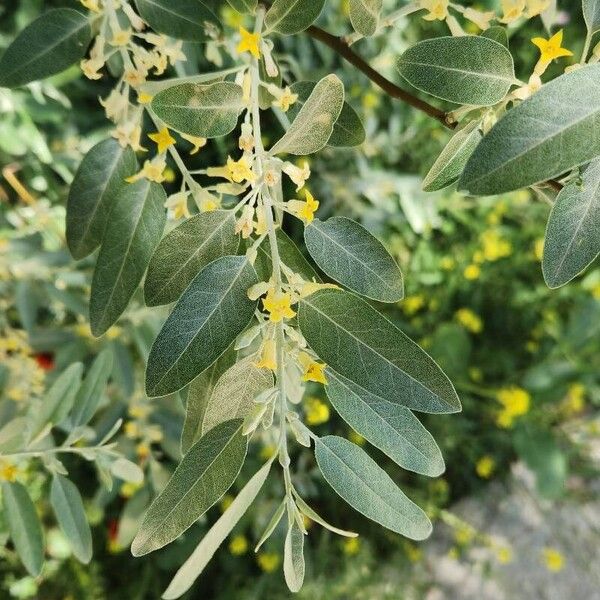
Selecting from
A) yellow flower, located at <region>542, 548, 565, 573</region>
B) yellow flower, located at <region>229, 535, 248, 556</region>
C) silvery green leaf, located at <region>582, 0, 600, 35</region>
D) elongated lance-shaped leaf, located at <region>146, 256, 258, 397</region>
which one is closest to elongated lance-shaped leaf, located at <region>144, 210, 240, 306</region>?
elongated lance-shaped leaf, located at <region>146, 256, 258, 397</region>

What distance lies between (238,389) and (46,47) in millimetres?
330

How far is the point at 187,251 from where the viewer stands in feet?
1.53

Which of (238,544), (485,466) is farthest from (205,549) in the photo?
(485,466)

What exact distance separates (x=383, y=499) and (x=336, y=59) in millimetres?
1285

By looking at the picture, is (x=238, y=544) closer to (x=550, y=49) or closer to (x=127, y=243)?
(x=127, y=243)

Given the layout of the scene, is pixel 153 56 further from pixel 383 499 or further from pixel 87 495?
pixel 87 495

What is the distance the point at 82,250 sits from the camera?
23.3 inches

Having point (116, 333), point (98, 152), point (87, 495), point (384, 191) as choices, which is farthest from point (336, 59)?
point (87, 495)

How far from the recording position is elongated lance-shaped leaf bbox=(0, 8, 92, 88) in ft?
1.74

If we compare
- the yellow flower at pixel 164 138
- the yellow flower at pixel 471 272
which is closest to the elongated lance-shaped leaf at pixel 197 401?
the yellow flower at pixel 164 138

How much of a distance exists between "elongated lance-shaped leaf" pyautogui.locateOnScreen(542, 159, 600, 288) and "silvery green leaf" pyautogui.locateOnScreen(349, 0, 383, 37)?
0.61 feet

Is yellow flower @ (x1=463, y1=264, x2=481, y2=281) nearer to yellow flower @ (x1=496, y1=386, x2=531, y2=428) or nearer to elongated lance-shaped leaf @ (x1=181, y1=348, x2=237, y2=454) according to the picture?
yellow flower @ (x1=496, y1=386, x2=531, y2=428)

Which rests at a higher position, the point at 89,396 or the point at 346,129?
the point at 346,129

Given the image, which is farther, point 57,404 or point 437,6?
point 57,404
